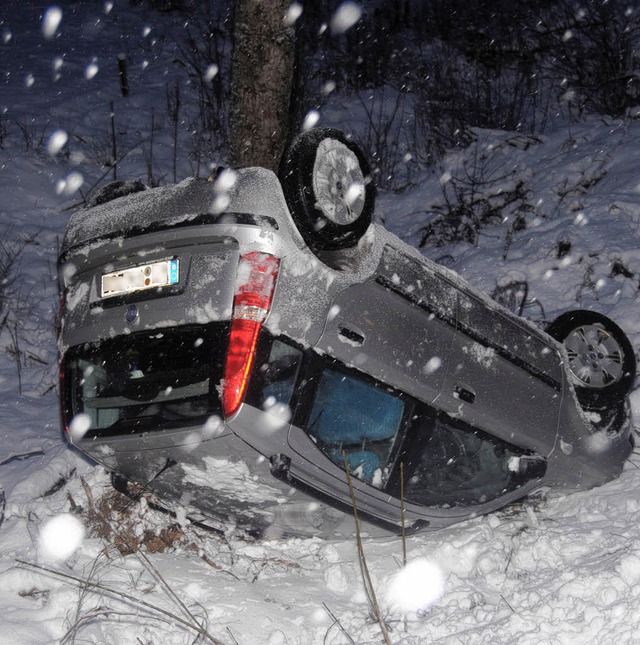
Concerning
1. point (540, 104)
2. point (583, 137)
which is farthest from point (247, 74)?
point (540, 104)

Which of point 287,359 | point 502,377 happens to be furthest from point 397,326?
point 502,377

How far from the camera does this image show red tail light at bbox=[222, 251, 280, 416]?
3.18m

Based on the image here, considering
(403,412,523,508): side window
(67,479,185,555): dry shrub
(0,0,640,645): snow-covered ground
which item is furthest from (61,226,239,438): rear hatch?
(403,412,523,508): side window

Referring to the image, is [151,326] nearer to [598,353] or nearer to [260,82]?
[598,353]

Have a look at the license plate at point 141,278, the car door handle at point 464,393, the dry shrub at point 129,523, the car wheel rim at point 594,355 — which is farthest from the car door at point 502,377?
the dry shrub at point 129,523

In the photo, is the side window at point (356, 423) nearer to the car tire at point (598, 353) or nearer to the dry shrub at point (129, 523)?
the dry shrub at point (129, 523)

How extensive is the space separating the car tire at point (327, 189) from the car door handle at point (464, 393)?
97cm

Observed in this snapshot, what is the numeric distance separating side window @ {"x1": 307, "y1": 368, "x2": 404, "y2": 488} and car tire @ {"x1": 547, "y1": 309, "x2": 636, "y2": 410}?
5.90 ft

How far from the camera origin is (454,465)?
4.23 metres

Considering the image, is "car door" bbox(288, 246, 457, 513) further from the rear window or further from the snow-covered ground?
the snow-covered ground

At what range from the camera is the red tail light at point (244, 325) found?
3184mm

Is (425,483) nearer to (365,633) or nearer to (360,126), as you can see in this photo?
(365,633)

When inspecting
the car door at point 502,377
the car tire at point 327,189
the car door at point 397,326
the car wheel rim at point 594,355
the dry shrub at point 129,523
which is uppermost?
the car tire at point 327,189

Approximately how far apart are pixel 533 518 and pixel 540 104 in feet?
27.7
